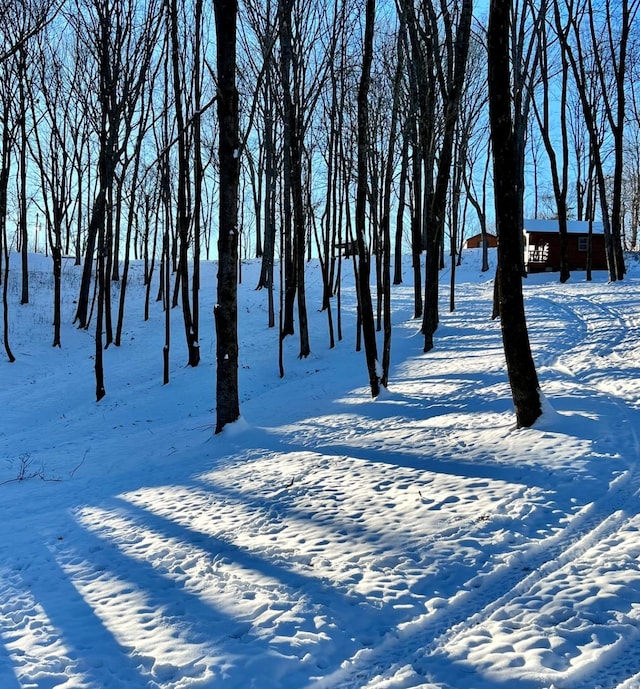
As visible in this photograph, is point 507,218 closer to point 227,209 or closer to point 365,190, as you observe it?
point 365,190

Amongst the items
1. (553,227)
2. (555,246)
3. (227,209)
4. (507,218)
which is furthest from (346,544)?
(553,227)

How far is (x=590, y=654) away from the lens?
8.73 ft

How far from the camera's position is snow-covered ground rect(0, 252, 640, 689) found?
287cm

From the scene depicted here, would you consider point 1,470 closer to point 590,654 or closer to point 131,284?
point 590,654

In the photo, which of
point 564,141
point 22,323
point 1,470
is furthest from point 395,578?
point 564,141

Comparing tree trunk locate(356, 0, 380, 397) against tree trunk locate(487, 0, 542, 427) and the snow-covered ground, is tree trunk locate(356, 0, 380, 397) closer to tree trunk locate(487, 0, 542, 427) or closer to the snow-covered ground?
the snow-covered ground

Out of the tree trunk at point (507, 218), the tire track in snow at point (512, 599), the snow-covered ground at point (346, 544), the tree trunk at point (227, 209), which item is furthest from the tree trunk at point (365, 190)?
the tire track in snow at point (512, 599)

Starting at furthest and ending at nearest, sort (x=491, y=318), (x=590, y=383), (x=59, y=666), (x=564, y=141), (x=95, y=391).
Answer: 1. (x=564, y=141)
2. (x=491, y=318)
3. (x=95, y=391)
4. (x=590, y=383)
5. (x=59, y=666)

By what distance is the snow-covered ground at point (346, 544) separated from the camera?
2.87 m

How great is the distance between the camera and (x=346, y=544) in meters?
4.28

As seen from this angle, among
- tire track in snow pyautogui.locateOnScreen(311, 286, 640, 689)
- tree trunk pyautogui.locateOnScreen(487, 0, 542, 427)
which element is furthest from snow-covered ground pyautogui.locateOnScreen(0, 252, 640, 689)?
tree trunk pyautogui.locateOnScreen(487, 0, 542, 427)

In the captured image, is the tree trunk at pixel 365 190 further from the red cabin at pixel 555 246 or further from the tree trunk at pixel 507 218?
the red cabin at pixel 555 246

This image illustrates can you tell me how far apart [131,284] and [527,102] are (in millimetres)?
23493

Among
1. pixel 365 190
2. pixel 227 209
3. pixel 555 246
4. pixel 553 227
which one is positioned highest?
pixel 553 227
